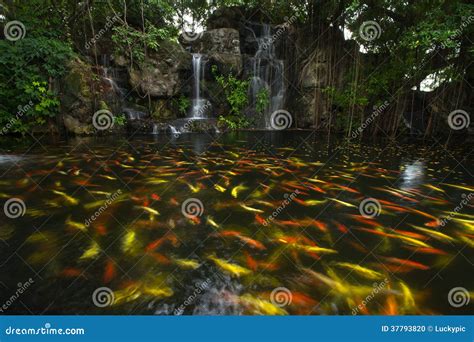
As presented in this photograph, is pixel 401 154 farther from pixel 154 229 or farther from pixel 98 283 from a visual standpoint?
pixel 98 283

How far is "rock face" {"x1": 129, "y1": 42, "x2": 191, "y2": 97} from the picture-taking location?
12.0 metres

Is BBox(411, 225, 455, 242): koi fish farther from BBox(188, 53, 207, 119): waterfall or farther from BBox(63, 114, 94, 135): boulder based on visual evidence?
BBox(188, 53, 207, 119): waterfall

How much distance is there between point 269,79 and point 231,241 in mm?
13541

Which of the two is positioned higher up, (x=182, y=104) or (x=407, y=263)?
(x=182, y=104)

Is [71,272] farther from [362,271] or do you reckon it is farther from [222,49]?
[222,49]

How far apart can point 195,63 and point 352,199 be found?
12.2m

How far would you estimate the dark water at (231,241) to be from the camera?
6.34ft

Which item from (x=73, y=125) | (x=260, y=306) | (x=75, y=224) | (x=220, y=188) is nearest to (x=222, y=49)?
(x=73, y=125)

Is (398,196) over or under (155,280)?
over

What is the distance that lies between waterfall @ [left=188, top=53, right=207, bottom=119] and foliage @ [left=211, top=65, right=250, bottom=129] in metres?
0.70

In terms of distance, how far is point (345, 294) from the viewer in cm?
198

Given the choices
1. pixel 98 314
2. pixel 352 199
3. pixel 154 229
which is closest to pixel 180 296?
pixel 98 314

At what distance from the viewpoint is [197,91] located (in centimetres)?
1416

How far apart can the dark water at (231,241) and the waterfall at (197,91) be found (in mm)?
9094
